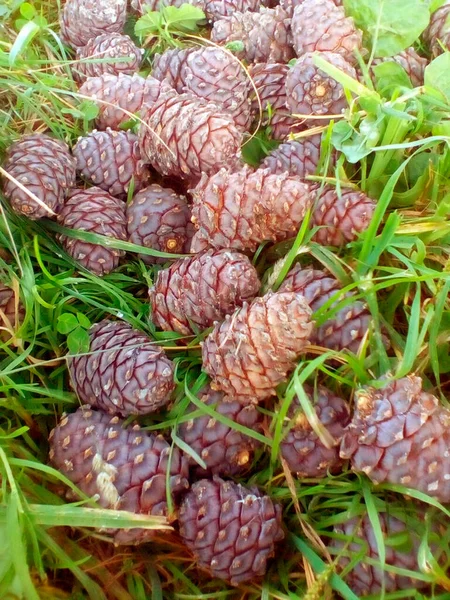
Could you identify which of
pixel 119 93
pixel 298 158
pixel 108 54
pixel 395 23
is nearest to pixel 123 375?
pixel 298 158

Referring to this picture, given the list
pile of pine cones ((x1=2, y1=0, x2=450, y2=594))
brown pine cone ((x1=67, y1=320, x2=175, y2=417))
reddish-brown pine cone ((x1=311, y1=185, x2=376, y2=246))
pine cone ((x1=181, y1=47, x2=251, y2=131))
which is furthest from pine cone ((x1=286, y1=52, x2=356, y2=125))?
brown pine cone ((x1=67, y1=320, x2=175, y2=417))

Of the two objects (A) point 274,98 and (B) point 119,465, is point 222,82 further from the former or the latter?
(B) point 119,465

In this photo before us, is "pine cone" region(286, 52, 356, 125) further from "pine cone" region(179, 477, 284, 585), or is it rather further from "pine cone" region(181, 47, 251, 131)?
"pine cone" region(179, 477, 284, 585)

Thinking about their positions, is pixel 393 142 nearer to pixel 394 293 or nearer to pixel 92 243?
pixel 394 293

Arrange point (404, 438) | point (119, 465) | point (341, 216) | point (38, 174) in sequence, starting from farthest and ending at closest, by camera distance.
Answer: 1. point (38, 174)
2. point (341, 216)
3. point (119, 465)
4. point (404, 438)

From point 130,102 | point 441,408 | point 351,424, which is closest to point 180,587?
point 351,424
